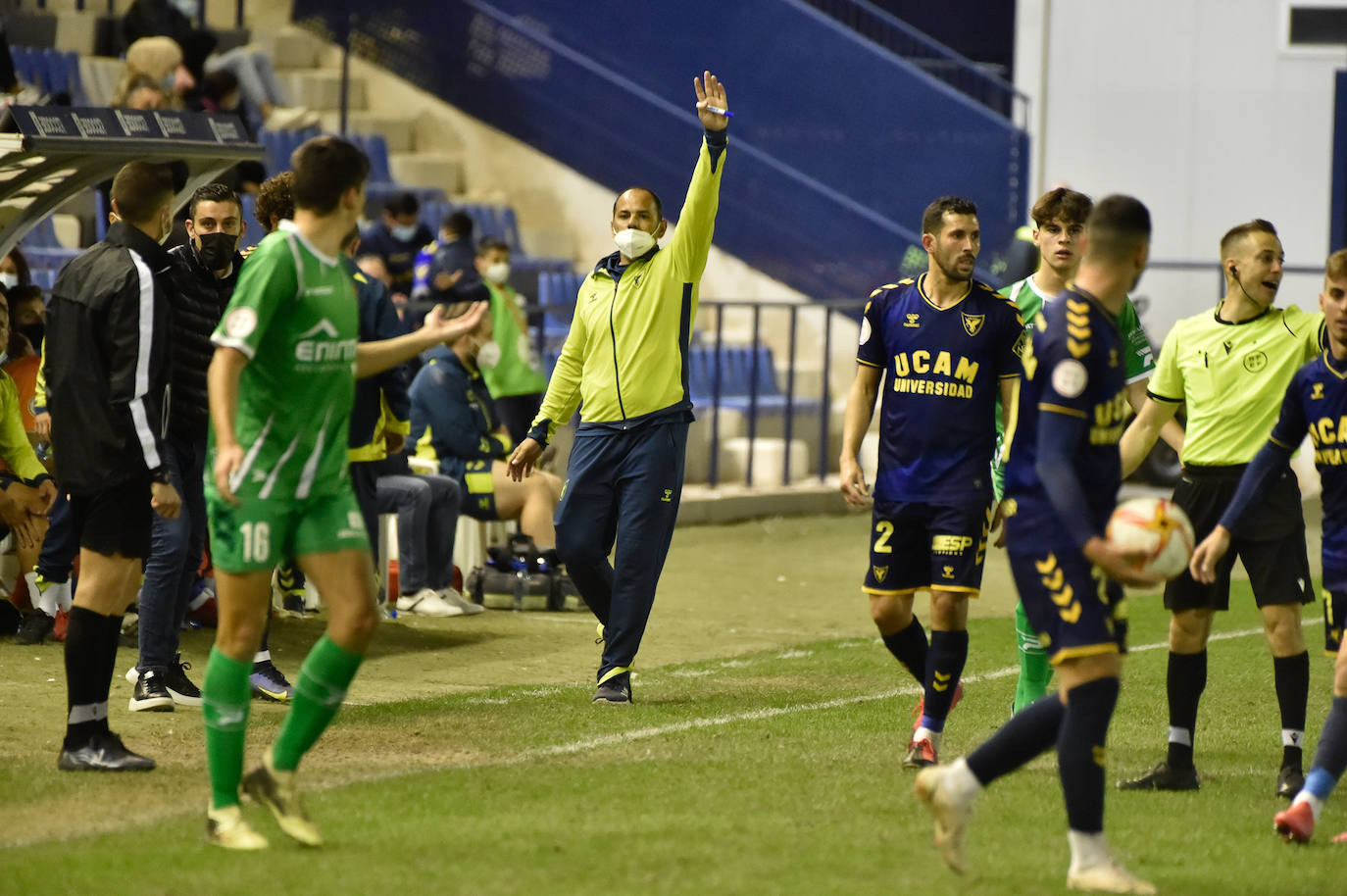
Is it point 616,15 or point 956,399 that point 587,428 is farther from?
point 616,15

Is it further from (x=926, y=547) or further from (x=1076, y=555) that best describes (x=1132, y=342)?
(x=1076, y=555)

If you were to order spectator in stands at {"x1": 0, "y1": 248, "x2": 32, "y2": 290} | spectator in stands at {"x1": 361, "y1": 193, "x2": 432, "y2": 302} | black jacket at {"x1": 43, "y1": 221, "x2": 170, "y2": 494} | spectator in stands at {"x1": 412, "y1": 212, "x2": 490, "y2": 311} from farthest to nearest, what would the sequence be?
spectator in stands at {"x1": 361, "y1": 193, "x2": 432, "y2": 302} < spectator in stands at {"x1": 412, "y1": 212, "x2": 490, "y2": 311} < spectator in stands at {"x1": 0, "y1": 248, "x2": 32, "y2": 290} < black jacket at {"x1": 43, "y1": 221, "x2": 170, "y2": 494}

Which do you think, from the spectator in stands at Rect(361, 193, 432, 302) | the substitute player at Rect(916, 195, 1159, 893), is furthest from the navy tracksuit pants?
the spectator in stands at Rect(361, 193, 432, 302)

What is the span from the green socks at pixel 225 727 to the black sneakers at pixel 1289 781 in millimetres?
3522

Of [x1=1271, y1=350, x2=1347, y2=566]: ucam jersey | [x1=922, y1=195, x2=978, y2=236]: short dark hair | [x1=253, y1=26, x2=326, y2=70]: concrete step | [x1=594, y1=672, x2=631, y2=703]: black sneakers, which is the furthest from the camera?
[x1=253, y1=26, x2=326, y2=70]: concrete step

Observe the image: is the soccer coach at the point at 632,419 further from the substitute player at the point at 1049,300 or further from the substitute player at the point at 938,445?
the substitute player at the point at 1049,300

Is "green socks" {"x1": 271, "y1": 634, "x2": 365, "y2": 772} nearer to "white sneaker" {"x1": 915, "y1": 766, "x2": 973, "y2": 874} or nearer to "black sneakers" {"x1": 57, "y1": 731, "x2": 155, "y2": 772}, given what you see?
"black sneakers" {"x1": 57, "y1": 731, "x2": 155, "y2": 772}

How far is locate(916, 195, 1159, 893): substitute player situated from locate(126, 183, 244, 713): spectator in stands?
12.0ft

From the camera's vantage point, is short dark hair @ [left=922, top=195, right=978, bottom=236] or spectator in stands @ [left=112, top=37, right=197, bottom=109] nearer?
short dark hair @ [left=922, top=195, right=978, bottom=236]

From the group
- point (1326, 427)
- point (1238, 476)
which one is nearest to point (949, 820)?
point (1326, 427)

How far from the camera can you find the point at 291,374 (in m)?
5.46

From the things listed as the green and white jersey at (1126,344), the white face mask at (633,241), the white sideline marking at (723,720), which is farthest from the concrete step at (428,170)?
the green and white jersey at (1126,344)

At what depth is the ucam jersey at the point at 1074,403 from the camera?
5.09m

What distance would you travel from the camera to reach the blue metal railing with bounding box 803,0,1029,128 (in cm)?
2061
